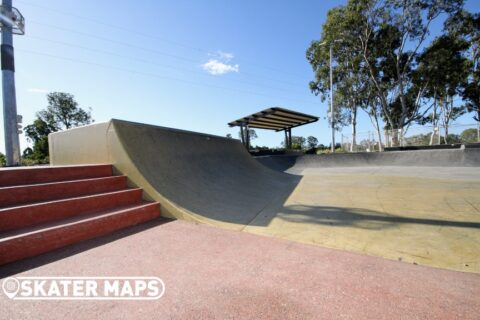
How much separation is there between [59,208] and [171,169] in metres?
2.06

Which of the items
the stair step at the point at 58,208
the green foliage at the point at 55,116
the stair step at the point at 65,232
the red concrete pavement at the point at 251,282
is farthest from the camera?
the green foliage at the point at 55,116

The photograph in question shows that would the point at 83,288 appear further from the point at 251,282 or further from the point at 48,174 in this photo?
the point at 48,174

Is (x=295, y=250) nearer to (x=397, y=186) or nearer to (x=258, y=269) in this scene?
(x=258, y=269)

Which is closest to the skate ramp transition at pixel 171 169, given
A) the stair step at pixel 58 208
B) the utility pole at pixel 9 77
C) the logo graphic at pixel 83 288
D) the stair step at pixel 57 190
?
the stair step at pixel 57 190

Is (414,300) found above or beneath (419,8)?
beneath

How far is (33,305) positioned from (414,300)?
276 cm

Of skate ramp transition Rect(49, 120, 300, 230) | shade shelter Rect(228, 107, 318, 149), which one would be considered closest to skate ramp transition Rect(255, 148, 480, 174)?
shade shelter Rect(228, 107, 318, 149)

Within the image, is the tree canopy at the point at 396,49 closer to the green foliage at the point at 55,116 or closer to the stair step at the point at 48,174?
the stair step at the point at 48,174

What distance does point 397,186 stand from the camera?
567 centimetres

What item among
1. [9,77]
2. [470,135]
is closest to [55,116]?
[9,77]

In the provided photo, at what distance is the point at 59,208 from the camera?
2.78 m

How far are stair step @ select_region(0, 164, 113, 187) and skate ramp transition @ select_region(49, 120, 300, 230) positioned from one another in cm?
32

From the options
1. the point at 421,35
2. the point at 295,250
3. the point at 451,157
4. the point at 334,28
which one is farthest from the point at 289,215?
the point at 421,35

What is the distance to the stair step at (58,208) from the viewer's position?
2404 mm
